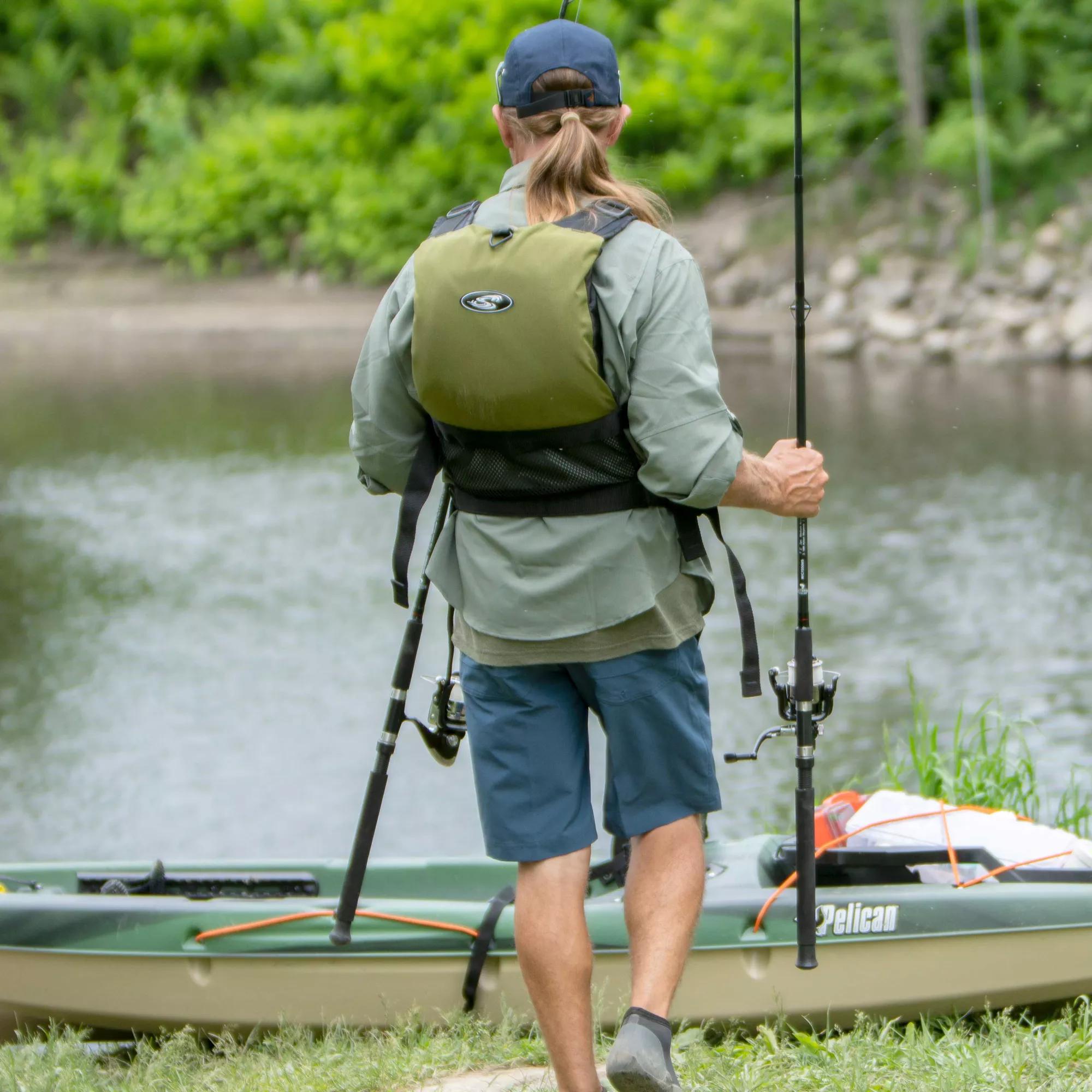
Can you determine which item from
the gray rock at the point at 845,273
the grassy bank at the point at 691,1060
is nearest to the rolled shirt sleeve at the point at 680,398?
the grassy bank at the point at 691,1060

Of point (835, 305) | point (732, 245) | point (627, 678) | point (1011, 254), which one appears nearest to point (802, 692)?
point (627, 678)

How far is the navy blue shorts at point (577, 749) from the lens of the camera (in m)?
2.42

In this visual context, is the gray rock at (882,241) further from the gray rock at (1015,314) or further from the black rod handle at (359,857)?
the black rod handle at (359,857)

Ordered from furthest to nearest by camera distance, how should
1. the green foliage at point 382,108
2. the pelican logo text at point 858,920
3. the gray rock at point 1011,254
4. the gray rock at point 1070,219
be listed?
the green foliage at point 382,108
the gray rock at point 1070,219
the gray rock at point 1011,254
the pelican logo text at point 858,920

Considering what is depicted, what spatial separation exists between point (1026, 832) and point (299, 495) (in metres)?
9.77

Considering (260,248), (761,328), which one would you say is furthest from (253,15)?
(761,328)

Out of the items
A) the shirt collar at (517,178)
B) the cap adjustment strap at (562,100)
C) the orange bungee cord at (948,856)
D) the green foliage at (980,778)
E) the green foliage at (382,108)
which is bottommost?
the green foliage at (980,778)

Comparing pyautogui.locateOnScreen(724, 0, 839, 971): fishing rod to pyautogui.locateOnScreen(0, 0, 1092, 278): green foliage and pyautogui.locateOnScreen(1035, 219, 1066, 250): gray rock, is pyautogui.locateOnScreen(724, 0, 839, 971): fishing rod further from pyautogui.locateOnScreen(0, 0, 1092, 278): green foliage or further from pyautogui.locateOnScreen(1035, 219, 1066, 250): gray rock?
A: pyautogui.locateOnScreen(1035, 219, 1066, 250): gray rock

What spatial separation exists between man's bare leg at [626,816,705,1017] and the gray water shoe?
57mm

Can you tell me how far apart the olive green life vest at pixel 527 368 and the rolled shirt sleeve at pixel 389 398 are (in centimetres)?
7

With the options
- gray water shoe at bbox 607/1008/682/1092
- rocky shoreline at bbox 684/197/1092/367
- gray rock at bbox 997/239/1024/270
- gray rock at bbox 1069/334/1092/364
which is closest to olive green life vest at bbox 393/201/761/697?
gray water shoe at bbox 607/1008/682/1092

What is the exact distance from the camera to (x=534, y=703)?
2441 millimetres

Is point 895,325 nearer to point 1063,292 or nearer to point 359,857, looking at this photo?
point 1063,292

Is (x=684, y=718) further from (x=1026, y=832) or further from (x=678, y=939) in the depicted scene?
(x=1026, y=832)
